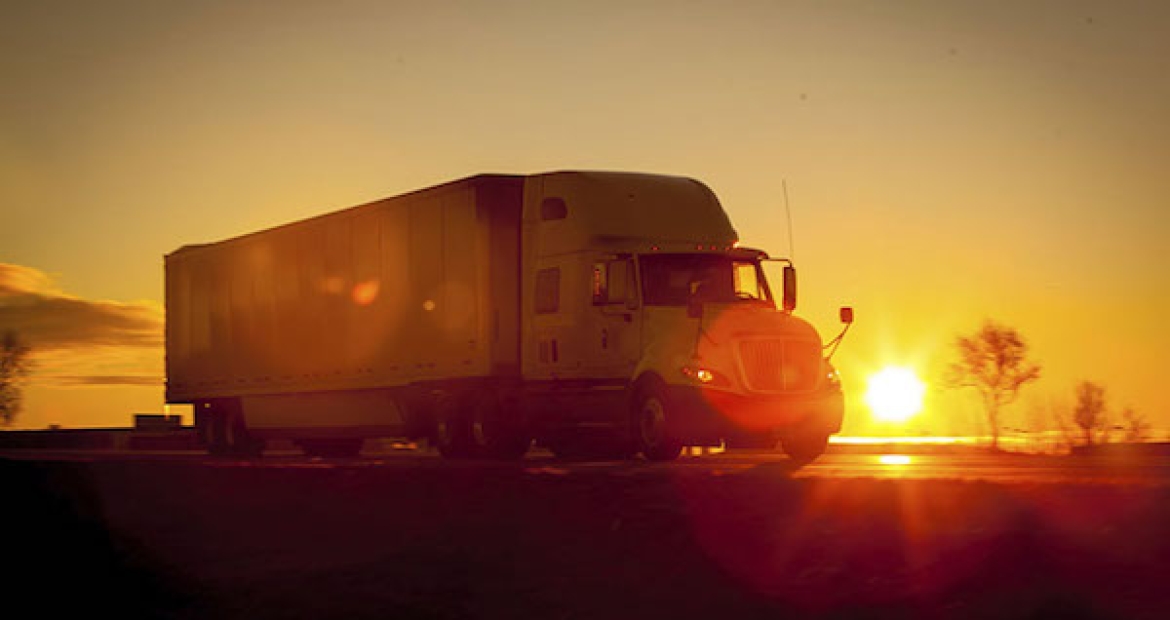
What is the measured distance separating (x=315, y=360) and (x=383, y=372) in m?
3.17

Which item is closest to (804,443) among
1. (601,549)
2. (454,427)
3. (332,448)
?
(454,427)

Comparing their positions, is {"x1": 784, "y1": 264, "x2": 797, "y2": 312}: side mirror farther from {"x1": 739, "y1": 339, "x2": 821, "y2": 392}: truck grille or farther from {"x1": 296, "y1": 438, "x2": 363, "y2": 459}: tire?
{"x1": 296, "y1": 438, "x2": 363, "y2": 459}: tire

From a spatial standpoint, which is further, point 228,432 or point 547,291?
point 228,432

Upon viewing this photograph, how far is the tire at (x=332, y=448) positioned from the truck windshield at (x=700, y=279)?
545 inches

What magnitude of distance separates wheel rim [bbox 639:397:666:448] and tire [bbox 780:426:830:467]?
80.8 inches

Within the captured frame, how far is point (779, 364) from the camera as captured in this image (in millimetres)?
26656

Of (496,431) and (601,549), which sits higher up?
(496,431)

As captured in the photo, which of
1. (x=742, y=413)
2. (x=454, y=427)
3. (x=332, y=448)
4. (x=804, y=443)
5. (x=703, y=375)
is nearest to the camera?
(x=703, y=375)

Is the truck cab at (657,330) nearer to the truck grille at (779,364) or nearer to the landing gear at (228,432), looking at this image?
the truck grille at (779,364)

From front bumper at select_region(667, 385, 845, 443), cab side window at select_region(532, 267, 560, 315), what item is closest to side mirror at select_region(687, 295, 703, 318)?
front bumper at select_region(667, 385, 845, 443)

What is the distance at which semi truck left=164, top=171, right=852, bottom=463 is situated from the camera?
2650 centimetres

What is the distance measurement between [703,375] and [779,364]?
4.76 feet

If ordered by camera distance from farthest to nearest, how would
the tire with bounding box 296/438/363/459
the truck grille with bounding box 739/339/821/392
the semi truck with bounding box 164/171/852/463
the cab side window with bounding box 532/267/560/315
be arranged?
1. the tire with bounding box 296/438/363/459
2. the cab side window with bounding box 532/267/560/315
3. the semi truck with bounding box 164/171/852/463
4. the truck grille with bounding box 739/339/821/392

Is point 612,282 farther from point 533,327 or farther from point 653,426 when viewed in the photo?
point 533,327
